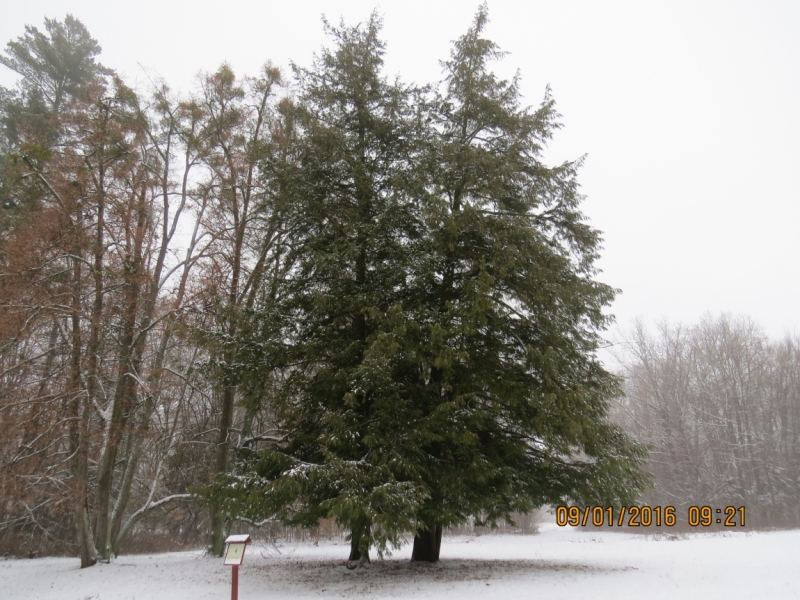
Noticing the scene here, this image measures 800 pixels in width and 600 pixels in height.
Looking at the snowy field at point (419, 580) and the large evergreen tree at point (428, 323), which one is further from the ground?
the large evergreen tree at point (428, 323)

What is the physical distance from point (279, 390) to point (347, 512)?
11.8ft

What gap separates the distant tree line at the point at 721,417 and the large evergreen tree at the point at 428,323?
24136 mm

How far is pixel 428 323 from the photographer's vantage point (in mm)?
9797

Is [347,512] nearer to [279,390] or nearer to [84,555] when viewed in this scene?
[279,390]

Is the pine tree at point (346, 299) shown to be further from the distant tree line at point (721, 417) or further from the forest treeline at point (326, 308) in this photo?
the distant tree line at point (721, 417)

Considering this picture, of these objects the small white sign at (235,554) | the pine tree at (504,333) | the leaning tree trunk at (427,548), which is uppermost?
the pine tree at (504,333)

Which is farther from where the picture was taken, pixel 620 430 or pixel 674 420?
pixel 674 420

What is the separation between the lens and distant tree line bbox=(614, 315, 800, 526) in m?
32.7

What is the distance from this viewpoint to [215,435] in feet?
58.1

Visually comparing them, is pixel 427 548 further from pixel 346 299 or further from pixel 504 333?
pixel 346 299

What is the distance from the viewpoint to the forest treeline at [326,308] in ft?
30.8

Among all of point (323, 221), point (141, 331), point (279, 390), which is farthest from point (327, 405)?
point (141, 331)

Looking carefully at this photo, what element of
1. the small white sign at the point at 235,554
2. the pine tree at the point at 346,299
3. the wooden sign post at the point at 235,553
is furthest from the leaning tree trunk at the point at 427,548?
the small white sign at the point at 235,554

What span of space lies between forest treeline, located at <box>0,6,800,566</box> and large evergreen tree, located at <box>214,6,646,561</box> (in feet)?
0.22
